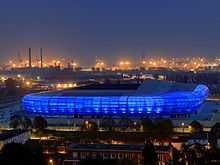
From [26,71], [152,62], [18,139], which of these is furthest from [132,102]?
[152,62]

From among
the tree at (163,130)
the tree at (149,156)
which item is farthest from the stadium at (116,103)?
the tree at (149,156)

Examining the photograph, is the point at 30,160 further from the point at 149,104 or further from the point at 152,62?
the point at 152,62

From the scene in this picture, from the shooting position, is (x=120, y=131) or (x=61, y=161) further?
(x=120, y=131)

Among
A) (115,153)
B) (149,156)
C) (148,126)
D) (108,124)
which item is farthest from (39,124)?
(149,156)

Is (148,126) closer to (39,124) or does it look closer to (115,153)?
(39,124)

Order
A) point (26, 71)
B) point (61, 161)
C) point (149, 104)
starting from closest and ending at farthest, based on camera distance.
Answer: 1. point (61, 161)
2. point (149, 104)
3. point (26, 71)

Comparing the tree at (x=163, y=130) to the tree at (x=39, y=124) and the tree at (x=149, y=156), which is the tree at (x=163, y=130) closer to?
the tree at (x=39, y=124)
